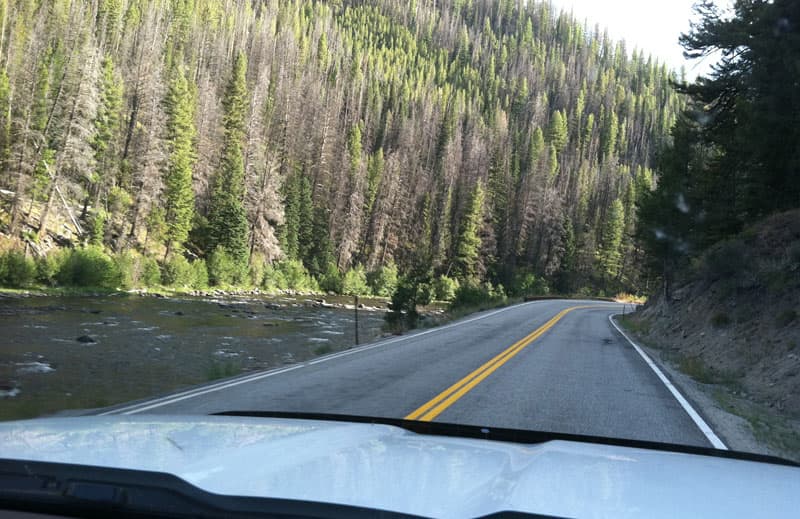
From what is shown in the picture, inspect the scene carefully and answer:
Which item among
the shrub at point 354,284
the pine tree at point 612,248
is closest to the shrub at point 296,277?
the shrub at point 354,284

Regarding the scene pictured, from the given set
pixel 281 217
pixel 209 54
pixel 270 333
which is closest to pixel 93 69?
pixel 281 217

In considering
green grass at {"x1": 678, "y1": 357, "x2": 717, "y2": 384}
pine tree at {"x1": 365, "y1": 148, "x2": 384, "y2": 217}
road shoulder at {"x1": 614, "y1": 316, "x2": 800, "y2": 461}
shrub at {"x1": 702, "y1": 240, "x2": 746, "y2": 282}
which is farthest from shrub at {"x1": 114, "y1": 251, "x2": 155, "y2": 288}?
pine tree at {"x1": 365, "y1": 148, "x2": 384, "y2": 217}

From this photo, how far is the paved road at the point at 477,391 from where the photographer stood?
24.4 feet

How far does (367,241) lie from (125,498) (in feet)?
234

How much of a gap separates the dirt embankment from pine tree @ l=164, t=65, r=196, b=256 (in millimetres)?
39707

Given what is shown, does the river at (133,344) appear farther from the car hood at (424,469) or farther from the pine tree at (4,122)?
the pine tree at (4,122)

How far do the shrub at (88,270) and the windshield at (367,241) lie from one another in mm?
140

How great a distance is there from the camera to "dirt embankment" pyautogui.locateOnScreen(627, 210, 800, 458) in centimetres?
1066

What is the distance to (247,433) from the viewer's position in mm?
3408

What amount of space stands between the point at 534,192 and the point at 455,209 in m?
14.5

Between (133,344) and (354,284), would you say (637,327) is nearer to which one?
(133,344)

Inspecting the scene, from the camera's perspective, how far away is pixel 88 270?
117 ft

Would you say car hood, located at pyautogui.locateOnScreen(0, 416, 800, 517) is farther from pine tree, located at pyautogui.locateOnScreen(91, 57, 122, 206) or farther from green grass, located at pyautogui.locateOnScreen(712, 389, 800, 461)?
pine tree, located at pyautogui.locateOnScreen(91, 57, 122, 206)

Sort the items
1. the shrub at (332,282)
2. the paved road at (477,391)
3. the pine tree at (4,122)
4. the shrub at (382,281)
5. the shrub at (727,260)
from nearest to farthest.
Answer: the paved road at (477,391)
the shrub at (727,260)
the pine tree at (4,122)
the shrub at (332,282)
the shrub at (382,281)
